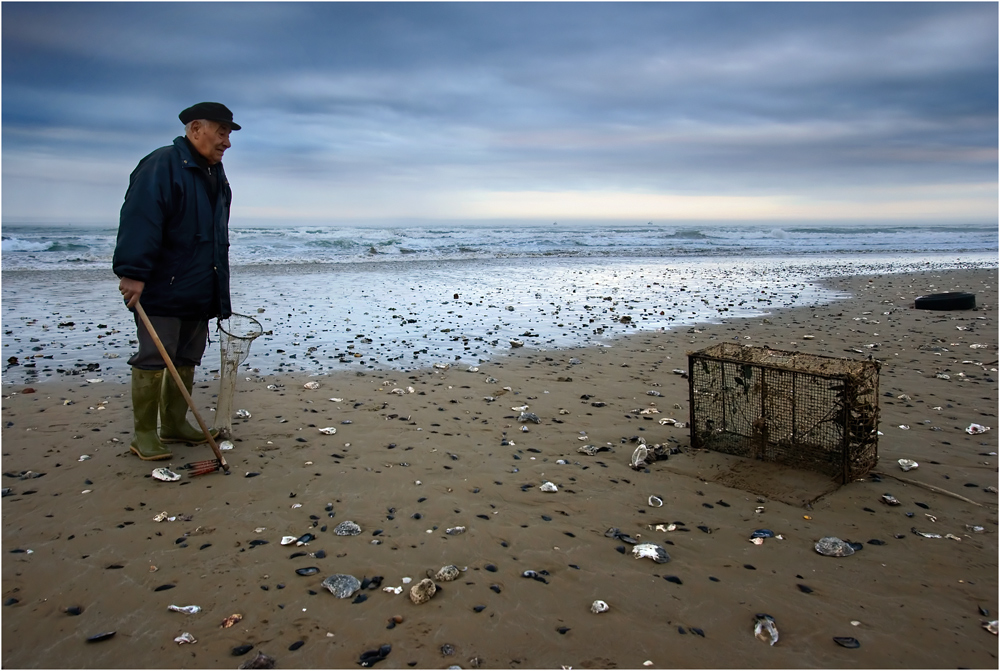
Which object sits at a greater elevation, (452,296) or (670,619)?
(452,296)

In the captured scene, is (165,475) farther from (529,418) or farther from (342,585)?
(529,418)

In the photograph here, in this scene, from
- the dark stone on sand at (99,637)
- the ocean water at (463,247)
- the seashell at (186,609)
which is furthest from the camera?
the ocean water at (463,247)

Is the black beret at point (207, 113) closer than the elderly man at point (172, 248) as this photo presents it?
No

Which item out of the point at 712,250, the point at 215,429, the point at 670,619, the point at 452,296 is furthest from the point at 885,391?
the point at 712,250

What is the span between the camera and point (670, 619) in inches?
112

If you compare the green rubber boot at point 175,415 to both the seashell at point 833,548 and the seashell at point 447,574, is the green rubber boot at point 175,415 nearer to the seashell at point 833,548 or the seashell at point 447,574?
the seashell at point 447,574

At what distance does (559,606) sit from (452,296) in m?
12.3

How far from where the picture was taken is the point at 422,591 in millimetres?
2977

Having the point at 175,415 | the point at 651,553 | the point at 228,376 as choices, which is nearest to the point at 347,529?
the point at 651,553

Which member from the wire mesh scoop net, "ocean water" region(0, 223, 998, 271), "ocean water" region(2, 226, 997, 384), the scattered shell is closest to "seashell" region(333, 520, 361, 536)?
the scattered shell

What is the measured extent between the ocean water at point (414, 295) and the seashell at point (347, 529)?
4037 millimetres

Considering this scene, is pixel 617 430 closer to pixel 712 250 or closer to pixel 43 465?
pixel 43 465

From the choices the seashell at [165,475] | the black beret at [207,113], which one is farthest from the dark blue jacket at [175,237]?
the seashell at [165,475]

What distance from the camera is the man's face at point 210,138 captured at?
177 inches
